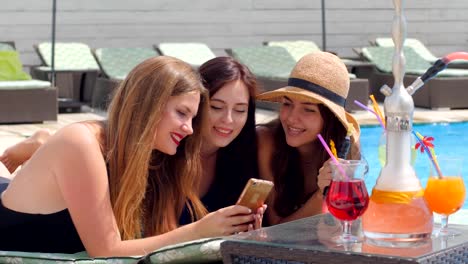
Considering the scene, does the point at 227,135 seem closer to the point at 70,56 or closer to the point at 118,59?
the point at 118,59

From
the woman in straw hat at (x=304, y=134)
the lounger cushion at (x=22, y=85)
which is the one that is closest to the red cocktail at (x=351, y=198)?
the woman in straw hat at (x=304, y=134)

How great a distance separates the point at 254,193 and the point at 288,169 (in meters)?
0.85

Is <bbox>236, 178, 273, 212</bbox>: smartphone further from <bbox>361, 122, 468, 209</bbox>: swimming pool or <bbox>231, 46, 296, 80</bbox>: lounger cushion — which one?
<bbox>231, 46, 296, 80</bbox>: lounger cushion

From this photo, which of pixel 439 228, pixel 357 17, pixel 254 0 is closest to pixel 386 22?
pixel 357 17

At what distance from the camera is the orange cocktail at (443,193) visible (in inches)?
93.7

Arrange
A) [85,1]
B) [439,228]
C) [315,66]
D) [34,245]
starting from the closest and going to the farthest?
[439,228] < [34,245] < [315,66] < [85,1]

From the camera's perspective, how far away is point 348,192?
Result: 2291 mm

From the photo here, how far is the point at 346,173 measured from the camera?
2297mm

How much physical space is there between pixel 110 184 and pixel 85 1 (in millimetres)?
11326

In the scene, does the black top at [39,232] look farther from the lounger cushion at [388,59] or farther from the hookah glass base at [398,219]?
the lounger cushion at [388,59]

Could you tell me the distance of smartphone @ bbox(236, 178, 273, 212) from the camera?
273cm

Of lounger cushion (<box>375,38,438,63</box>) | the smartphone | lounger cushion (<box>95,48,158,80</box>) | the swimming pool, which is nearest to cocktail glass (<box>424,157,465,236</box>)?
the smartphone

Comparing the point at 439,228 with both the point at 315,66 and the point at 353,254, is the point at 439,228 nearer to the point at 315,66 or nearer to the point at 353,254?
the point at 353,254

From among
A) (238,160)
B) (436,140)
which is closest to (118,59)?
(436,140)
